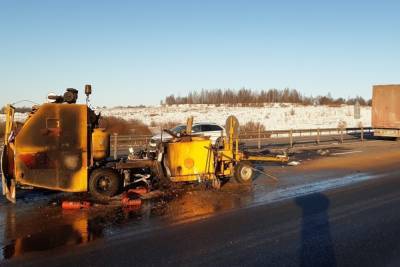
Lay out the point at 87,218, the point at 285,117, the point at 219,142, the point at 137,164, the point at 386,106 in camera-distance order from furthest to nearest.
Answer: the point at 285,117
the point at 386,106
the point at 219,142
the point at 137,164
the point at 87,218

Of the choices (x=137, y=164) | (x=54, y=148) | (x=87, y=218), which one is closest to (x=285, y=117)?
(x=137, y=164)

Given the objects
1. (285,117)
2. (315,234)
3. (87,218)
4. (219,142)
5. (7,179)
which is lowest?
(87,218)

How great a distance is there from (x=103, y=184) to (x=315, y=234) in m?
5.73

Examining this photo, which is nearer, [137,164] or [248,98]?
[137,164]

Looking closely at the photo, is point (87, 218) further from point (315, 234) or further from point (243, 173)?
point (243, 173)

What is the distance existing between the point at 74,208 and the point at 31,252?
3.46 meters

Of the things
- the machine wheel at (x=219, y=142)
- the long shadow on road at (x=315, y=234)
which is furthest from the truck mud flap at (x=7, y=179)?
the long shadow on road at (x=315, y=234)

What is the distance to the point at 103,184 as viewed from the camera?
39.5 ft

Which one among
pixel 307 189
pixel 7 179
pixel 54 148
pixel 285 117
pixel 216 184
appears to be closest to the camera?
pixel 7 179

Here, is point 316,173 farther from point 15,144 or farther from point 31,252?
point 31,252

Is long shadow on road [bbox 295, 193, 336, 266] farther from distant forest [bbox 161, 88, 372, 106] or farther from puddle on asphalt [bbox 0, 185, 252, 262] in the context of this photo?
distant forest [bbox 161, 88, 372, 106]

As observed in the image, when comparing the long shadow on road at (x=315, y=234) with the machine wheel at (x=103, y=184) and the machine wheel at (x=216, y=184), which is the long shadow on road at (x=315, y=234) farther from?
the machine wheel at (x=103, y=184)

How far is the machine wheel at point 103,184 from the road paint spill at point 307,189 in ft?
11.4

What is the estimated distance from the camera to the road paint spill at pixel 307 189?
1209 centimetres
